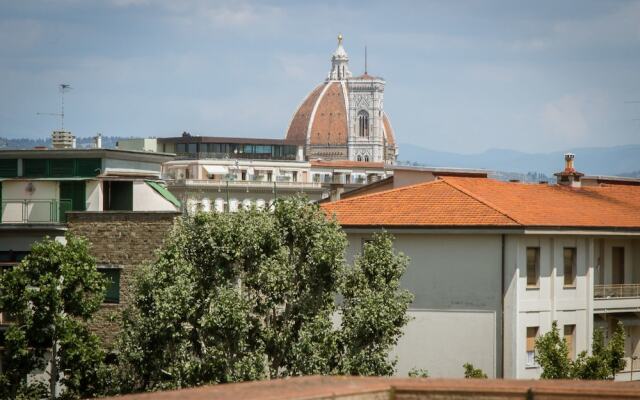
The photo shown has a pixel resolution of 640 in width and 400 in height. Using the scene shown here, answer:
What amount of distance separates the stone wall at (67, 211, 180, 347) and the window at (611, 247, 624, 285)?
551 inches

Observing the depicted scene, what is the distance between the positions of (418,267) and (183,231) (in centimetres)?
1038

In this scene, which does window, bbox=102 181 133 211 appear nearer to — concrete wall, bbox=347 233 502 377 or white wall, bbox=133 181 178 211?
white wall, bbox=133 181 178 211

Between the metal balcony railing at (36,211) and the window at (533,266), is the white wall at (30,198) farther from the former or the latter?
the window at (533,266)

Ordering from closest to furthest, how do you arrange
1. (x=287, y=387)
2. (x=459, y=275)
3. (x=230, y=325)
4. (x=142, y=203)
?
1. (x=287, y=387)
2. (x=230, y=325)
3. (x=459, y=275)
4. (x=142, y=203)

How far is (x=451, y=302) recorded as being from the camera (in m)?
37.3

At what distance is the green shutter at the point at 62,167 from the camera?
139 feet

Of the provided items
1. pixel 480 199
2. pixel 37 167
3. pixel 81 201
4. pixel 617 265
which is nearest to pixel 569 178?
pixel 617 265

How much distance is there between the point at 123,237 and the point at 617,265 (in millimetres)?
15544

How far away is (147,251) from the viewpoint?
3750 cm

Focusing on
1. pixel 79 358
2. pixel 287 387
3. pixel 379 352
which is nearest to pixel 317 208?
pixel 379 352

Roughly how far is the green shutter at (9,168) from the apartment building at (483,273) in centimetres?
1037

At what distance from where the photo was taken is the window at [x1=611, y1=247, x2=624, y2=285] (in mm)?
42969

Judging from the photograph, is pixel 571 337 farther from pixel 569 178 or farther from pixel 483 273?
pixel 569 178

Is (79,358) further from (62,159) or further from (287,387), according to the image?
(287,387)
